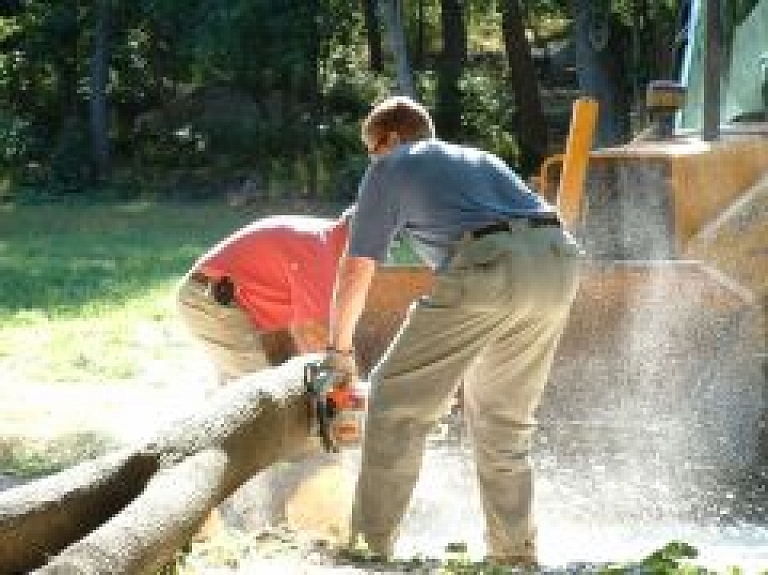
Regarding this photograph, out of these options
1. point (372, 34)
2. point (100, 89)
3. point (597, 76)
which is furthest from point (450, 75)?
point (597, 76)

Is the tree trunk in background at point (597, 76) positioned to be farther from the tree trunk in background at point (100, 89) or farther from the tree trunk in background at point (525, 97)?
the tree trunk in background at point (100, 89)

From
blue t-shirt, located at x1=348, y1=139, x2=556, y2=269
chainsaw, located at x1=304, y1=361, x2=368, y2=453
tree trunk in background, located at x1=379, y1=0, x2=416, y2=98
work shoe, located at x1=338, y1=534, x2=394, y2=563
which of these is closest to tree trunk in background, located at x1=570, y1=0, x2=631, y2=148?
tree trunk in background, located at x1=379, y1=0, x2=416, y2=98

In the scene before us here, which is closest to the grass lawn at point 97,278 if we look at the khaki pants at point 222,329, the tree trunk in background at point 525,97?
the khaki pants at point 222,329

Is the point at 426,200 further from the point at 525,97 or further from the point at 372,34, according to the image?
the point at 372,34

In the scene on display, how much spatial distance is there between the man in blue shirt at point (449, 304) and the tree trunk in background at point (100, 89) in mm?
22601

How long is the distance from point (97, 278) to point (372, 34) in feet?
58.6

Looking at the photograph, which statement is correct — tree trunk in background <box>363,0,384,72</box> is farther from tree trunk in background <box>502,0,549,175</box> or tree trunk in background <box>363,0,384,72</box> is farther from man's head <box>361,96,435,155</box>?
man's head <box>361,96,435,155</box>

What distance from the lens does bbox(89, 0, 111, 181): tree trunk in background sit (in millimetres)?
27438

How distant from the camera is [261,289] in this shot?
6.42m

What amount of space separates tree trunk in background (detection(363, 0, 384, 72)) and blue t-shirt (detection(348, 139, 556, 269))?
2726cm

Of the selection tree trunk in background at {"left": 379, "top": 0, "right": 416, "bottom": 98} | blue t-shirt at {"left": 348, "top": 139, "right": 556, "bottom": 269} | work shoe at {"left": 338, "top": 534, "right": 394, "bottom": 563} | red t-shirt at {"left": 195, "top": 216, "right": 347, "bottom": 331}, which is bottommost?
work shoe at {"left": 338, "top": 534, "right": 394, "bottom": 563}

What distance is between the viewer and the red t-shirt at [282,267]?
20.1 ft

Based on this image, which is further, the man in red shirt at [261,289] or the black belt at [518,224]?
the man in red shirt at [261,289]

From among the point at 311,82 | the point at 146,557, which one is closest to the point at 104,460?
the point at 146,557
